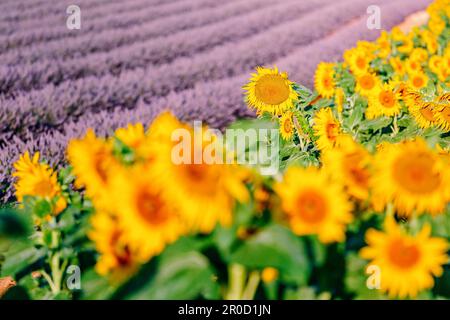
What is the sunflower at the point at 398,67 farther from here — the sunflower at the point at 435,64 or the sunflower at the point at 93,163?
the sunflower at the point at 93,163

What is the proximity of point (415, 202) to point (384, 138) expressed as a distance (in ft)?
4.67

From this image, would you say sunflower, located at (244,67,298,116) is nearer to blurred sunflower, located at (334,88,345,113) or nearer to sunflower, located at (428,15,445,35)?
blurred sunflower, located at (334,88,345,113)

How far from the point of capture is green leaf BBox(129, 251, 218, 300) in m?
0.86

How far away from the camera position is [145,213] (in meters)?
0.86

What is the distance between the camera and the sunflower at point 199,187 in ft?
2.73

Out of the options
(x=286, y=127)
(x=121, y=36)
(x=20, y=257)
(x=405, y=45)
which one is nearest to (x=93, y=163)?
(x=20, y=257)

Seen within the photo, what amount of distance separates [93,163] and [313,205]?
1.46 feet

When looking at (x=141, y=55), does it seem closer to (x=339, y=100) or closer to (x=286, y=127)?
(x=339, y=100)

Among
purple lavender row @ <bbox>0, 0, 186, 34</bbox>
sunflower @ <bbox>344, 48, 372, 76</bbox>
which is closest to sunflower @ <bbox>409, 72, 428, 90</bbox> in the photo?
sunflower @ <bbox>344, 48, 372, 76</bbox>

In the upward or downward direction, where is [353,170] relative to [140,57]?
downward

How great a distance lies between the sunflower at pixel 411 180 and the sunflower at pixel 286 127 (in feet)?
3.38
